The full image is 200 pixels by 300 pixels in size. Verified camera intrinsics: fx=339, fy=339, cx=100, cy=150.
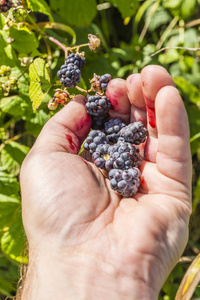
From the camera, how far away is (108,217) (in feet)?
4.17

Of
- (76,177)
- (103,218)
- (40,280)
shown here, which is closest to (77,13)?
(76,177)

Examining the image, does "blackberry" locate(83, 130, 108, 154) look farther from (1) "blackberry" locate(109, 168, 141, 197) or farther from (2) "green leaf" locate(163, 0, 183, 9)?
(2) "green leaf" locate(163, 0, 183, 9)

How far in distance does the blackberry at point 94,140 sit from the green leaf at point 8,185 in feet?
2.03

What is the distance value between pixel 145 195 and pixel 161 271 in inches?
11.4

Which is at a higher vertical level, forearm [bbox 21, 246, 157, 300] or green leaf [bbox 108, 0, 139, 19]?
green leaf [bbox 108, 0, 139, 19]

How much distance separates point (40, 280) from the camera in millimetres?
1216

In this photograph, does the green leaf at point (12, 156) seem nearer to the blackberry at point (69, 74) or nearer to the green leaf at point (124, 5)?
the blackberry at point (69, 74)

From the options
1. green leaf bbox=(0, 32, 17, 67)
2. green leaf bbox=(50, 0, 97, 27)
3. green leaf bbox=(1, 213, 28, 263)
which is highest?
green leaf bbox=(50, 0, 97, 27)

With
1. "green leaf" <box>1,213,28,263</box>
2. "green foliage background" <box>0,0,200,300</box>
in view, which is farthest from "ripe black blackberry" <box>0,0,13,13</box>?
"green leaf" <box>1,213,28,263</box>

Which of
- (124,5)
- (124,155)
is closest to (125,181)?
(124,155)

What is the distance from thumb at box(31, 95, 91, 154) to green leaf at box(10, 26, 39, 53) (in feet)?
1.25

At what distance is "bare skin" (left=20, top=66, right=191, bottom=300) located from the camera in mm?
1148

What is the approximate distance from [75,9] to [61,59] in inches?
14.7

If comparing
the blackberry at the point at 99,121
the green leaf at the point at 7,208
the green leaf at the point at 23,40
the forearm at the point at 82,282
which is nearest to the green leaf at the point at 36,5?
the green leaf at the point at 23,40
